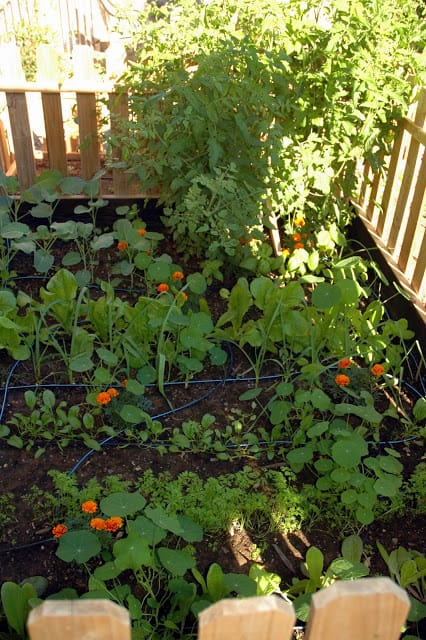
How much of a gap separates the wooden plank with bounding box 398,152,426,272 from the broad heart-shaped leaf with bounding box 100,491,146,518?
78.6 inches

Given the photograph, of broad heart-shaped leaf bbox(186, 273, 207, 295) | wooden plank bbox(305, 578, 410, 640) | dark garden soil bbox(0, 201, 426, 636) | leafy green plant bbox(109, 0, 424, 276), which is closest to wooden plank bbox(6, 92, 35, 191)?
leafy green plant bbox(109, 0, 424, 276)

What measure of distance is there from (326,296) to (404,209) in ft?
3.26

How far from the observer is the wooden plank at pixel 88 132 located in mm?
3664

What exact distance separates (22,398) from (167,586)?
109cm

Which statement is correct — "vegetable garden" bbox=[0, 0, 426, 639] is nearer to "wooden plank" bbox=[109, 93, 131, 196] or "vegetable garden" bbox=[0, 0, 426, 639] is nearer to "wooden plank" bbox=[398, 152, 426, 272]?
"wooden plank" bbox=[109, 93, 131, 196]

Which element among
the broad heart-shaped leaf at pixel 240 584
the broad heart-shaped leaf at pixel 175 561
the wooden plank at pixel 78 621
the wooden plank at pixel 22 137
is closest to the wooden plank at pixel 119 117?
the wooden plank at pixel 22 137

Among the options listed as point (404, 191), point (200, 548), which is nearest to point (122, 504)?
point (200, 548)

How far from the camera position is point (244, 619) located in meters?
0.97

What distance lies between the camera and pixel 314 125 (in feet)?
11.7

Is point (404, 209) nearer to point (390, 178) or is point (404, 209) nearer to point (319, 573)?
point (390, 178)

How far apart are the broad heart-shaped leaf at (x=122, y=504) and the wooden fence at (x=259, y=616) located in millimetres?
968

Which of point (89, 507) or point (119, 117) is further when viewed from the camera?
point (119, 117)

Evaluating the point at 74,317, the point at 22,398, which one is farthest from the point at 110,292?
the point at 22,398

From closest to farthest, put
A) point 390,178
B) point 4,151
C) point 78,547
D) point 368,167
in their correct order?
point 78,547 → point 390,178 → point 368,167 → point 4,151
